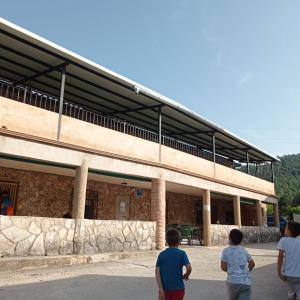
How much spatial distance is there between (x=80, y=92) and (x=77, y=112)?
1428 mm

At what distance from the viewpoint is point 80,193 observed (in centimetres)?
1058

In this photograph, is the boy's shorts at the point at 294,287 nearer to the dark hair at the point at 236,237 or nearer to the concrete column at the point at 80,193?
the dark hair at the point at 236,237

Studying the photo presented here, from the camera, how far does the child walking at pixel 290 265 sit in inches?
173

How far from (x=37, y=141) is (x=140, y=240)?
510cm

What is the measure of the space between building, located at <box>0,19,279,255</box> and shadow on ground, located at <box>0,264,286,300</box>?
237 cm

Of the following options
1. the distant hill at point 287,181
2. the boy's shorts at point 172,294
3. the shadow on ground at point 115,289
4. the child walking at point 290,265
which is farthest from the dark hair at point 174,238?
the distant hill at point 287,181

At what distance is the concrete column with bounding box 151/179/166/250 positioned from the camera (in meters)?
13.0

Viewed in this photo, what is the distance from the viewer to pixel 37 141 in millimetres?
9789

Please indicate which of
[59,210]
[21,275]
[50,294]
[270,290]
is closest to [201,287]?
[270,290]

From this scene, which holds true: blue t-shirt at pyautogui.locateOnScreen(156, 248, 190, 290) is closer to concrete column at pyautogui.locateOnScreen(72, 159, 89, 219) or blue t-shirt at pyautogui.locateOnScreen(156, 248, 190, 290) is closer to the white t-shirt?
the white t-shirt

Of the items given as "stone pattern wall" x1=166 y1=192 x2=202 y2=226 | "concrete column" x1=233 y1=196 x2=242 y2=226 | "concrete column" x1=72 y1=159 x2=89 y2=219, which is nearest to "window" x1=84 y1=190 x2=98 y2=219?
"concrete column" x1=72 y1=159 x2=89 y2=219

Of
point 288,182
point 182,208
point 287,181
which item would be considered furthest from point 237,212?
point 287,181

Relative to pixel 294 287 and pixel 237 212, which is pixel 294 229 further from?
pixel 237 212

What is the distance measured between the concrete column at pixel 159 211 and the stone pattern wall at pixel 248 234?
4.47m
